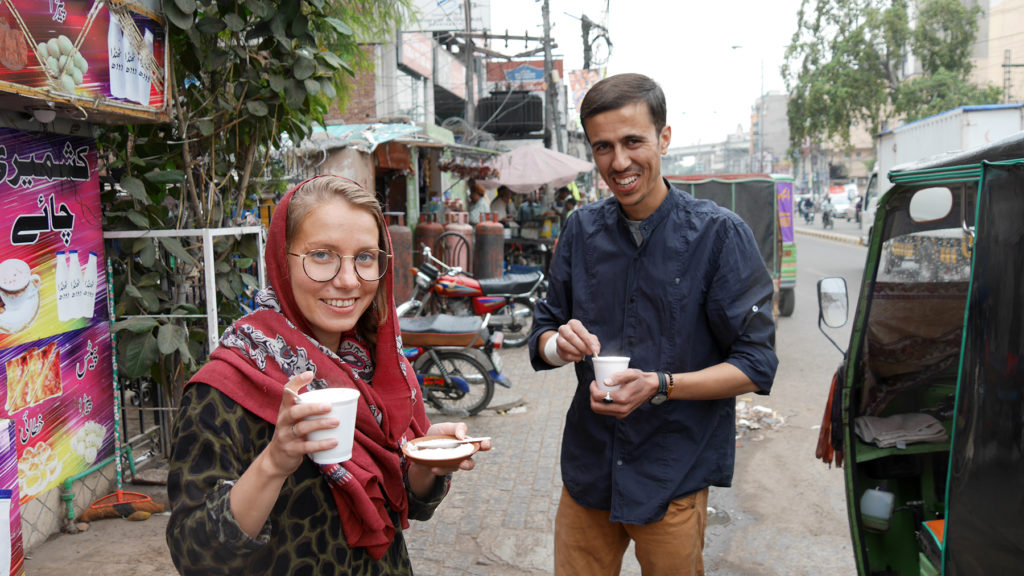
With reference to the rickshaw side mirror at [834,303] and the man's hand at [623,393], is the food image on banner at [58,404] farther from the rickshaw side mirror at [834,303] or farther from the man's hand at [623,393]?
the rickshaw side mirror at [834,303]

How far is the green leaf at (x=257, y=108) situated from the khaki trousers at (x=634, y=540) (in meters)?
2.98

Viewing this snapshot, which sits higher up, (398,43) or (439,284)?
(398,43)

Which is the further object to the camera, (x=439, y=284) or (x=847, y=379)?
(x=439, y=284)

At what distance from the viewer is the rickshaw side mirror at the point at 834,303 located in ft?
10.0

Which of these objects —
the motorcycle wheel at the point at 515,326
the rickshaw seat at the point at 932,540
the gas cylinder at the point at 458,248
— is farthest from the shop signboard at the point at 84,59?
the gas cylinder at the point at 458,248

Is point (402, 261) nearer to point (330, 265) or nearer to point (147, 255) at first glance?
point (147, 255)

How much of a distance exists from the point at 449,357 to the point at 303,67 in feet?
10.4

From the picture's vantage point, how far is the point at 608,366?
200 centimetres

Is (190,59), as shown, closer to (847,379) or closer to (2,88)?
(2,88)

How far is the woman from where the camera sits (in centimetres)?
134

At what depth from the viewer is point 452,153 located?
12078mm

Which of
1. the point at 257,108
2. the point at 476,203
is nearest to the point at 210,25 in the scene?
the point at 257,108

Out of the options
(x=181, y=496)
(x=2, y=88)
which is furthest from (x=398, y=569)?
(x=2, y=88)

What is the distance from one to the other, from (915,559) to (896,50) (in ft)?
88.8
